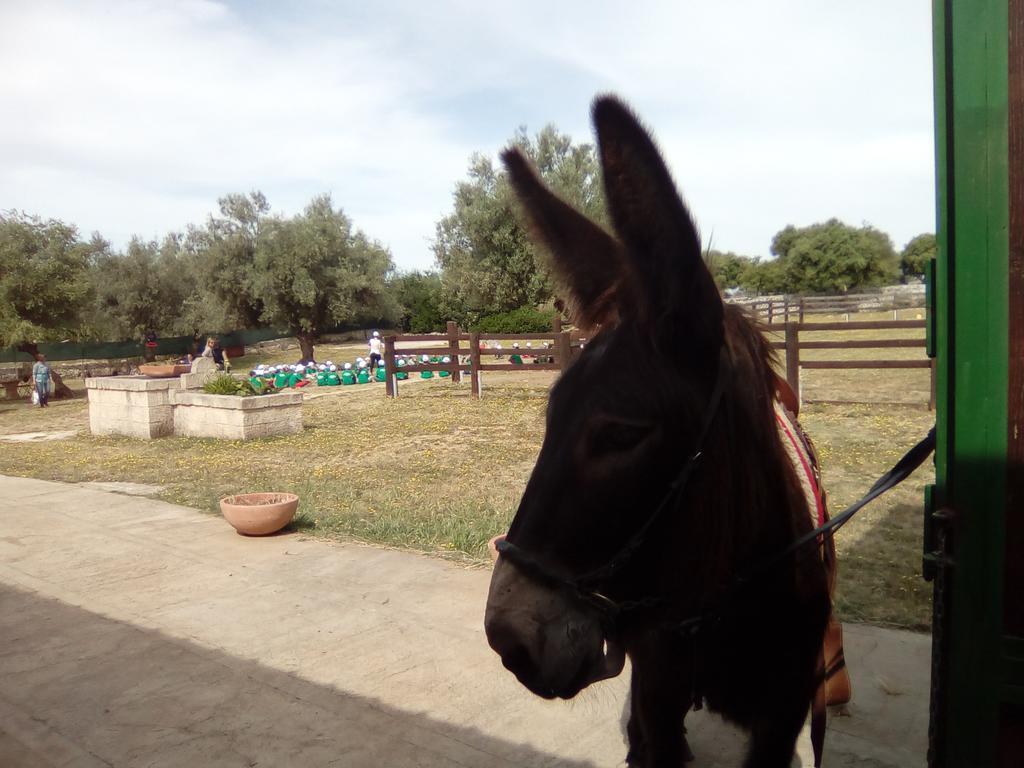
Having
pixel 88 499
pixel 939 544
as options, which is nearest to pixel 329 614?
pixel 939 544

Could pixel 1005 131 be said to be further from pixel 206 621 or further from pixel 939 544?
pixel 206 621

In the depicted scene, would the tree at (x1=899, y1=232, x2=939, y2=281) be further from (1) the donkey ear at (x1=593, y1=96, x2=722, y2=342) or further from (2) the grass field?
(1) the donkey ear at (x1=593, y1=96, x2=722, y2=342)

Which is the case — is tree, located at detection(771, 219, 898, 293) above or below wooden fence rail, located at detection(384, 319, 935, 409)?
above

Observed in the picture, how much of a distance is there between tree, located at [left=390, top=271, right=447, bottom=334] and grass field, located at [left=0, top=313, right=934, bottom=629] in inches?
1168

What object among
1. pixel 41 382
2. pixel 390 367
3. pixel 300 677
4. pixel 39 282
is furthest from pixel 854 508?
pixel 39 282

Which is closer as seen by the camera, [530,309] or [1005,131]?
[1005,131]

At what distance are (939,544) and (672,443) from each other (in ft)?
1.81

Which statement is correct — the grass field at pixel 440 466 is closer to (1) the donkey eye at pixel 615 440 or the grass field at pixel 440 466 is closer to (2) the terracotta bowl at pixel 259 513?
(2) the terracotta bowl at pixel 259 513

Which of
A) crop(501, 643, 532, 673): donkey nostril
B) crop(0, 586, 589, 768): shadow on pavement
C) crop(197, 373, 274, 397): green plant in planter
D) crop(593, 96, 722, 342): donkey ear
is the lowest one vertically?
crop(0, 586, 589, 768): shadow on pavement

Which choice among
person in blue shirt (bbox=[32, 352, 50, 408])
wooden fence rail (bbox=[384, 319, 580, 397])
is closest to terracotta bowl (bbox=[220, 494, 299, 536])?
wooden fence rail (bbox=[384, 319, 580, 397])

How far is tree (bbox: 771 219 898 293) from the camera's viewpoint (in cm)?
6212

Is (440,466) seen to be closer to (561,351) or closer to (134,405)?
(561,351)

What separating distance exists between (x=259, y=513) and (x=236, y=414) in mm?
6705

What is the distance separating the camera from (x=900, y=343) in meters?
12.1
